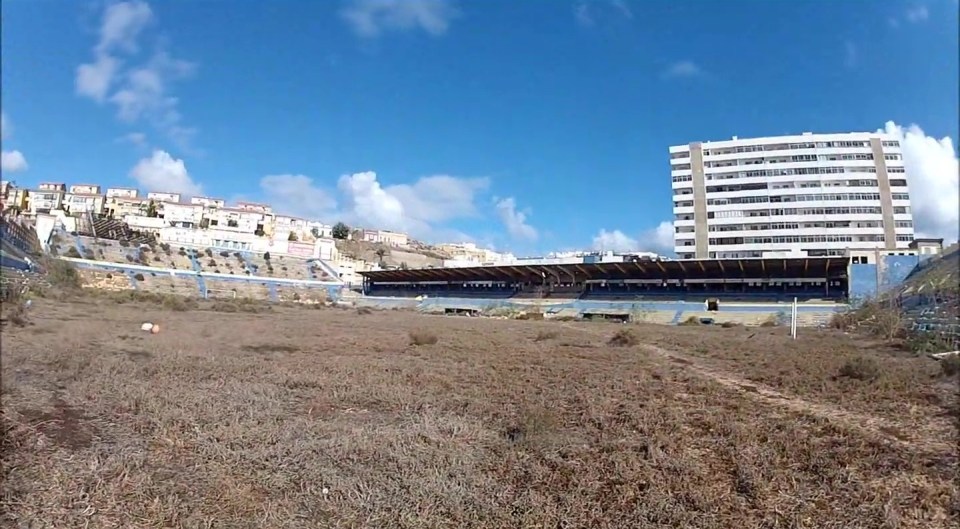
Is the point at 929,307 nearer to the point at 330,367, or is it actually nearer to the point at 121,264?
the point at 330,367

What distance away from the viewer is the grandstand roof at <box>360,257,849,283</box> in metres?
40.6

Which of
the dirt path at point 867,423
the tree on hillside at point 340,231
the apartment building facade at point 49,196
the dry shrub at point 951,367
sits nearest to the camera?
the dirt path at point 867,423

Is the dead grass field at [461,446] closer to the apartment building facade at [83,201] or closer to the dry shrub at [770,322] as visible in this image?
the dry shrub at [770,322]

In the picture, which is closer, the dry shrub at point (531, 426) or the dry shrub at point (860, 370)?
the dry shrub at point (531, 426)

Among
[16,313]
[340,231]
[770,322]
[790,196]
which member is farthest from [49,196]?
[790,196]

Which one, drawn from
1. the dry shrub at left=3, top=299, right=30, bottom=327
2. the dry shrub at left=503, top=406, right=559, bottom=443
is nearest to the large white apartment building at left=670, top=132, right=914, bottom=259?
the dry shrub at left=503, top=406, right=559, bottom=443

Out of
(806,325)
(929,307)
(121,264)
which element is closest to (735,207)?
(806,325)

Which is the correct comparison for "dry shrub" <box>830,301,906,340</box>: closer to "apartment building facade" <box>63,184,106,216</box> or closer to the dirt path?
the dirt path

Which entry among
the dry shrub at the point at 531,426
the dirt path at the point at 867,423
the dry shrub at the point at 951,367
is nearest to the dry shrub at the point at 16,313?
the dry shrub at the point at 531,426

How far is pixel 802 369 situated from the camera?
Result: 1083 centimetres

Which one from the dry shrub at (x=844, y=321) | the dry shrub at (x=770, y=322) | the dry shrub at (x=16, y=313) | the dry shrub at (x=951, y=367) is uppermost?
the dry shrub at (x=16, y=313)

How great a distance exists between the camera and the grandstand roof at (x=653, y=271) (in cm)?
4059

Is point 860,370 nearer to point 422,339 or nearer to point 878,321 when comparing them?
Result: point 422,339

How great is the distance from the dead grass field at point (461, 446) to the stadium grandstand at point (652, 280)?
34.7 meters
